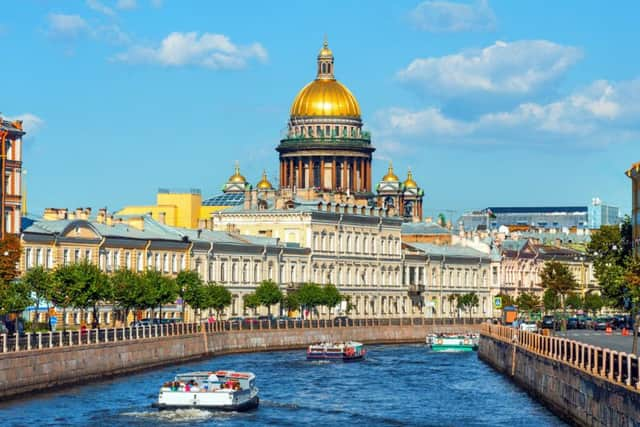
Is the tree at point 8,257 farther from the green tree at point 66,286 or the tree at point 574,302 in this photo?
the tree at point 574,302

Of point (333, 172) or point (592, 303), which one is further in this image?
point (333, 172)

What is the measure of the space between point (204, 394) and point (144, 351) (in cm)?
2385

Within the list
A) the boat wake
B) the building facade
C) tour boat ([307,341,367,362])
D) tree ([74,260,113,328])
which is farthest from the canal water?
the building facade

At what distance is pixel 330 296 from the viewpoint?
14925 cm

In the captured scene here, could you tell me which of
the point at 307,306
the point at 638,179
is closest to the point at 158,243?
the point at 307,306

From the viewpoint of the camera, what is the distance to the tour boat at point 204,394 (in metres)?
67.9

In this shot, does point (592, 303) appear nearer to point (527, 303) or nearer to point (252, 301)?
point (527, 303)

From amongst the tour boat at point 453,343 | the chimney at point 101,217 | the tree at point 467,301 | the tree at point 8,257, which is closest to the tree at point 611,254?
the tour boat at point 453,343

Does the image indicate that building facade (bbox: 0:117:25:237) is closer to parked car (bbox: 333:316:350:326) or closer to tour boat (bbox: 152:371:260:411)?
parked car (bbox: 333:316:350:326)

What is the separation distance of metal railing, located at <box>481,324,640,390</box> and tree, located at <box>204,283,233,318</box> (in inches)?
1777

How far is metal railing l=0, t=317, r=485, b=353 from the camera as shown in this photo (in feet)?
239

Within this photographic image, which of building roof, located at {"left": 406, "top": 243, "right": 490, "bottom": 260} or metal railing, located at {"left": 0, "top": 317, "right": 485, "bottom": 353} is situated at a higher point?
building roof, located at {"left": 406, "top": 243, "right": 490, "bottom": 260}

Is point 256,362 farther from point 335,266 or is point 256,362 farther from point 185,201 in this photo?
point 185,201

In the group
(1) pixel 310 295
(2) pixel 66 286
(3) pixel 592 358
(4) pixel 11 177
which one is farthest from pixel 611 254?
(3) pixel 592 358
